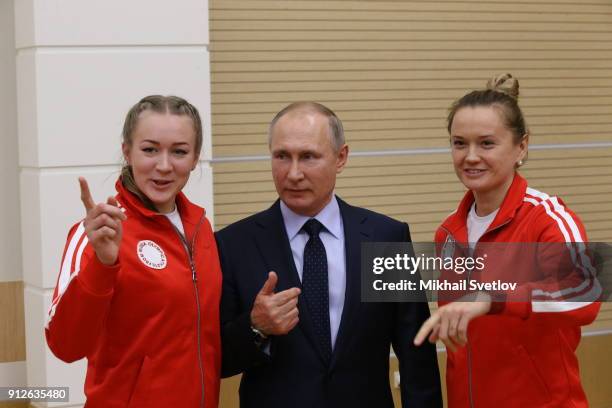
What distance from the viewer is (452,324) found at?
3168mm

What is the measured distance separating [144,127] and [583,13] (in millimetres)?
4032

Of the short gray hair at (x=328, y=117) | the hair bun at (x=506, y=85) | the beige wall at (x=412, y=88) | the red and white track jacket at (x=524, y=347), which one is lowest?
the red and white track jacket at (x=524, y=347)

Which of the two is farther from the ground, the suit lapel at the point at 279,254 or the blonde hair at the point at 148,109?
the blonde hair at the point at 148,109

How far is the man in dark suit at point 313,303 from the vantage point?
3518 mm

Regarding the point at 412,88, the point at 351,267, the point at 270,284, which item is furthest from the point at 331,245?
the point at 412,88

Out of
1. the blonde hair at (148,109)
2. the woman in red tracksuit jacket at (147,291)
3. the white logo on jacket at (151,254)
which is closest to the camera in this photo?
the woman in red tracksuit jacket at (147,291)

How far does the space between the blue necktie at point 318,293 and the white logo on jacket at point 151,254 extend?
1.60 feet

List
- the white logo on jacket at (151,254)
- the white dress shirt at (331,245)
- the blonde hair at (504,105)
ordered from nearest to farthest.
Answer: the white logo on jacket at (151,254) → the white dress shirt at (331,245) → the blonde hair at (504,105)

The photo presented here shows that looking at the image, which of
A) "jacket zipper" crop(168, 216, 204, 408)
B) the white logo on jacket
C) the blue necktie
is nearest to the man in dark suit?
the blue necktie

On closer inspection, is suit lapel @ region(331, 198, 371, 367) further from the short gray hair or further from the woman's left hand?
the woman's left hand

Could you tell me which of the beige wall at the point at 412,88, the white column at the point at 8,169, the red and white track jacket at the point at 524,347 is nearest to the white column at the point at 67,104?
the white column at the point at 8,169

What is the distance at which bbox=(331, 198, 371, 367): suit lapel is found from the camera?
3541mm

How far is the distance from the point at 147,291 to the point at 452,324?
0.92m
